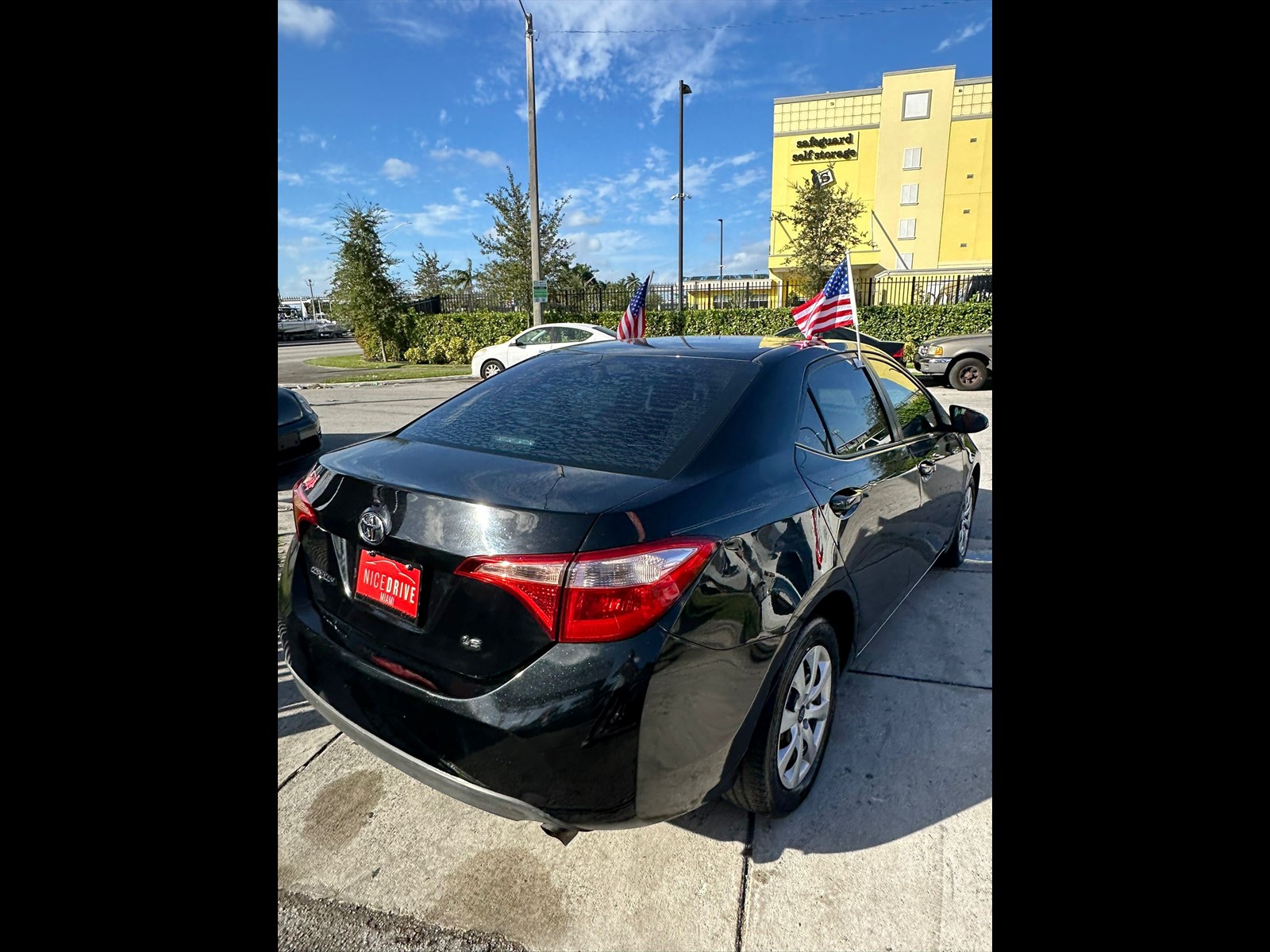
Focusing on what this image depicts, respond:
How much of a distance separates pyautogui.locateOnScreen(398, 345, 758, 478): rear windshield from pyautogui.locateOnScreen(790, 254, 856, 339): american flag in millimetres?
1683

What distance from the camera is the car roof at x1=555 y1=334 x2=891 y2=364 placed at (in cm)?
265

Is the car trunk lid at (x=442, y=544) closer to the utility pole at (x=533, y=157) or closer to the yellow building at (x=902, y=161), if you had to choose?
the utility pole at (x=533, y=157)

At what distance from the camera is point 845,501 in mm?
2375

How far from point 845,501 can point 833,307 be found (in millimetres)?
2156

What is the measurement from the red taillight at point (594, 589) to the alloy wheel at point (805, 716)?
69 centimetres

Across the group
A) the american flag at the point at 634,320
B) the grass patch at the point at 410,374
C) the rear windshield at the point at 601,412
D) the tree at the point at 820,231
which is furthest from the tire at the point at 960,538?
the tree at the point at 820,231
